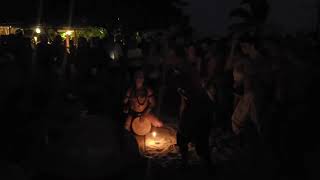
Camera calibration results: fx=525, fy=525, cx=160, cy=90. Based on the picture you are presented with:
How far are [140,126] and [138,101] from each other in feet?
1.54

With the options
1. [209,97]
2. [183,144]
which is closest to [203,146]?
[183,144]

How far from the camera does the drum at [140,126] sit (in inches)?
360

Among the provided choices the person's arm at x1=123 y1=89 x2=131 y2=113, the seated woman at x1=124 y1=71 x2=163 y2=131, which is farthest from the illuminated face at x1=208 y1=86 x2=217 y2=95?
the person's arm at x1=123 y1=89 x2=131 y2=113

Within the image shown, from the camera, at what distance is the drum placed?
9140mm

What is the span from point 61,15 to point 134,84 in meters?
12.8

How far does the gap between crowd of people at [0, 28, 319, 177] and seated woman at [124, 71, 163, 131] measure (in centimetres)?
2

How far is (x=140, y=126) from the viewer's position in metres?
9.16

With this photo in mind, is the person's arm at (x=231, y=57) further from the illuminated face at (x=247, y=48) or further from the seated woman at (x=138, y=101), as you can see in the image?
the seated woman at (x=138, y=101)

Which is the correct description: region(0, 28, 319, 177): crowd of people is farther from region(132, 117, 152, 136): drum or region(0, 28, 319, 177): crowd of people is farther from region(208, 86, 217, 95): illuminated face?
region(132, 117, 152, 136): drum

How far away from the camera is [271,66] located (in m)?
7.94

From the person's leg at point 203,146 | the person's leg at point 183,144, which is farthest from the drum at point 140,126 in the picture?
the person's leg at point 203,146

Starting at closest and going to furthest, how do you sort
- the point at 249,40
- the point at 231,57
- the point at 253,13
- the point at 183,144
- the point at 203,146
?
the point at 203,146, the point at 183,144, the point at 249,40, the point at 231,57, the point at 253,13

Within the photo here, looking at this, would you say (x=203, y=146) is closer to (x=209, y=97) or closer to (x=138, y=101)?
Result: (x=209, y=97)

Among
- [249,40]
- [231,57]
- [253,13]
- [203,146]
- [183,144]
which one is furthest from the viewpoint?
[253,13]
